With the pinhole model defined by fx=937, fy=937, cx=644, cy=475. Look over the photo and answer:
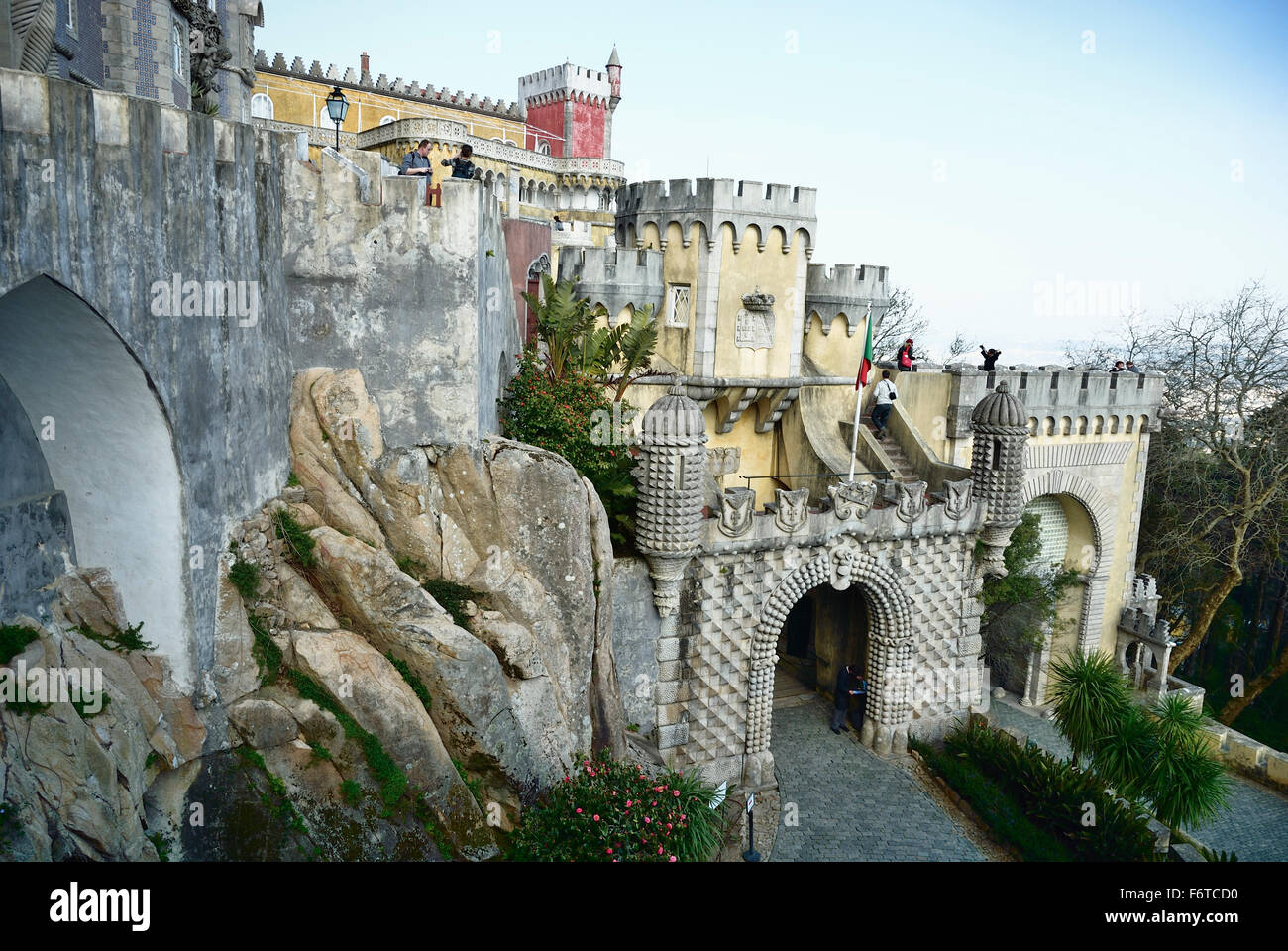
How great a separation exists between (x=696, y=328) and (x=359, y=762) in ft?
44.8

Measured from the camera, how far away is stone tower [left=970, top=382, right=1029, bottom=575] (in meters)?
21.3

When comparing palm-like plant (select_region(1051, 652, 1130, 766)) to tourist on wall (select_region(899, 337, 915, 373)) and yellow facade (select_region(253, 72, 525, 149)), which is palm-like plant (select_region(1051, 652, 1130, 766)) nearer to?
tourist on wall (select_region(899, 337, 915, 373))

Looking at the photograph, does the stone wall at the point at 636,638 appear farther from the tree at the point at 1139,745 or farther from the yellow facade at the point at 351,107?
the yellow facade at the point at 351,107

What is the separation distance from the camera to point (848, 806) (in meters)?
19.4

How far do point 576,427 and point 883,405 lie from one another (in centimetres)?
1038

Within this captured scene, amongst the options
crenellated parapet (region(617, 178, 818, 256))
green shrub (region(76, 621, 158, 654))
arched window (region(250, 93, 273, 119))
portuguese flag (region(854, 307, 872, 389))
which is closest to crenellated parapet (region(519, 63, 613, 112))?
arched window (region(250, 93, 273, 119))

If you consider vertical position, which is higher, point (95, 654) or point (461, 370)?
point (461, 370)

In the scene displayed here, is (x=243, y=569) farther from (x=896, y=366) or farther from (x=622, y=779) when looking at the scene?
(x=896, y=366)

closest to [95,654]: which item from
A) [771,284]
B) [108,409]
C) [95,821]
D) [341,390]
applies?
[95,821]

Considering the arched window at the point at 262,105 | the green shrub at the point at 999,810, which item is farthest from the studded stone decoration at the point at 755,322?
the arched window at the point at 262,105

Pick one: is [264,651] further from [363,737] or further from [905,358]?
[905,358]

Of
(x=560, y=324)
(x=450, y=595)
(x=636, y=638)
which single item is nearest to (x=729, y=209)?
(x=560, y=324)

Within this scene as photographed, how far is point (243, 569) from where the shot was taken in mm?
10531

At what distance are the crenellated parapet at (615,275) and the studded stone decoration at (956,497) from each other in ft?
25.7
